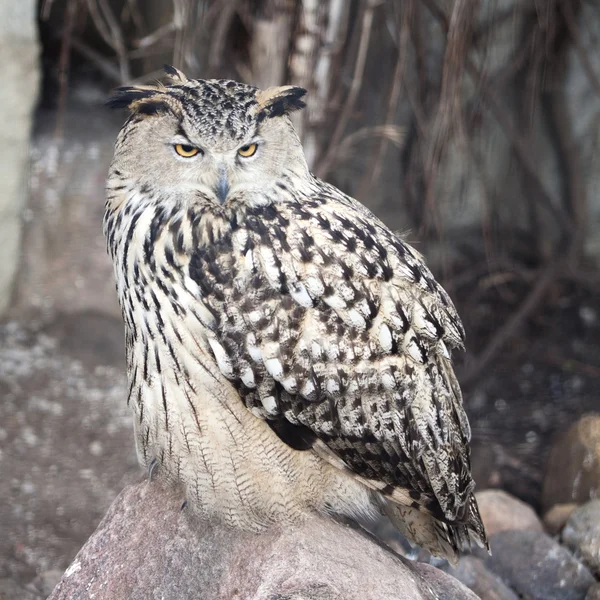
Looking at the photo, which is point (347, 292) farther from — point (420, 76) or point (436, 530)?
point (420, 76)

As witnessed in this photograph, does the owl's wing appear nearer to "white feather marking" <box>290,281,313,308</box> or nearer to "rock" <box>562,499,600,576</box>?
"white feather marking" <box>290,281,313,308</box>

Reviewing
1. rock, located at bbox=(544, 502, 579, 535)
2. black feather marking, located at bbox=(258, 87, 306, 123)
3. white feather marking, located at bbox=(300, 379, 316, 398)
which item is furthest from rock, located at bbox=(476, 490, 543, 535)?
black feather marking, located at bbox=(258, 87, 306, 123)

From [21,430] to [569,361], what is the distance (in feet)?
9.63

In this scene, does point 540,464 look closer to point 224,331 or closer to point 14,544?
point 14,544

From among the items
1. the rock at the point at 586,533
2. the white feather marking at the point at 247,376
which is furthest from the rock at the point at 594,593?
the white feather marking at the point at 247,376

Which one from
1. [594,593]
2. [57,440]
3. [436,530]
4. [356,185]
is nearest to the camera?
[436,530]

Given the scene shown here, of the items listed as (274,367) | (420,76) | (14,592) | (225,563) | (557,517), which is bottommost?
(14,592)

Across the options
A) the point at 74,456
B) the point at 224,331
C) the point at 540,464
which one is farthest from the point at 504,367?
the point at 224,331

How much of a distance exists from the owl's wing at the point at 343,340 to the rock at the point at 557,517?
4.21 feet

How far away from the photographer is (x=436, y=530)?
7.60ft

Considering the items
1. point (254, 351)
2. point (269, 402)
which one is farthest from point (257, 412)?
point (254, 351)

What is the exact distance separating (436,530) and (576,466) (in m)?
1.30

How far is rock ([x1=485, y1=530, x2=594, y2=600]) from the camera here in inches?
111

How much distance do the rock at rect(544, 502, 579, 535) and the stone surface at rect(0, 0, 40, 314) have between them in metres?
2.97
